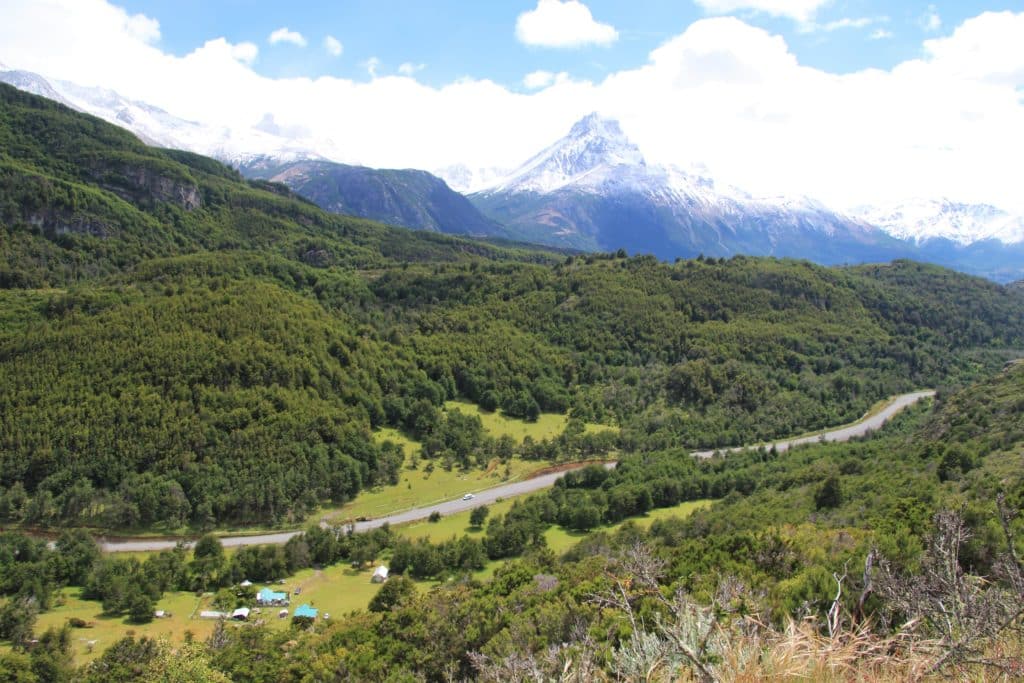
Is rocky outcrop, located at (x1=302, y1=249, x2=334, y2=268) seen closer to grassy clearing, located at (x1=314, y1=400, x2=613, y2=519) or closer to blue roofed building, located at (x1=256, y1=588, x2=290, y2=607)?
grassy clearing, located at (x1=314, y1=400, x2=613, y2=519)

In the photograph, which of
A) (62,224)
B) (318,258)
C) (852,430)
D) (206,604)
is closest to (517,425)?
(852,430)

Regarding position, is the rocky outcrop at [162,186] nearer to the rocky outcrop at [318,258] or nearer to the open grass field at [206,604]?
the rocky outcrop at [318,258]

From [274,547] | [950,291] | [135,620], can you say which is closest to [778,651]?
[135,620]

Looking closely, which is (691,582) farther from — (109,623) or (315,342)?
(315,342)

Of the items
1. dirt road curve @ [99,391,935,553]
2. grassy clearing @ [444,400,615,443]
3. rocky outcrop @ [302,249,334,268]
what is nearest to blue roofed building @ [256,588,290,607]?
dirt road curve @ [99,391,935,553]

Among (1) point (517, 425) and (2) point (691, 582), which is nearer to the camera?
(2) point (691, 582)

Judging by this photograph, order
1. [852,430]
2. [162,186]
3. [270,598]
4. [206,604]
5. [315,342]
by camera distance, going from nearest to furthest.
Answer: [270,598] → [206,604] → [315,342] → [852,430] → [162,186]

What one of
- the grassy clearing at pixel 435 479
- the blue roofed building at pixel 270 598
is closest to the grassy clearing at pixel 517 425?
the grassy clearing at pixel 435 479

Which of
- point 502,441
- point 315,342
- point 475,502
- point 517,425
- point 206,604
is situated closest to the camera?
point 206,604

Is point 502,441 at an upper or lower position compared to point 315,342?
lower
